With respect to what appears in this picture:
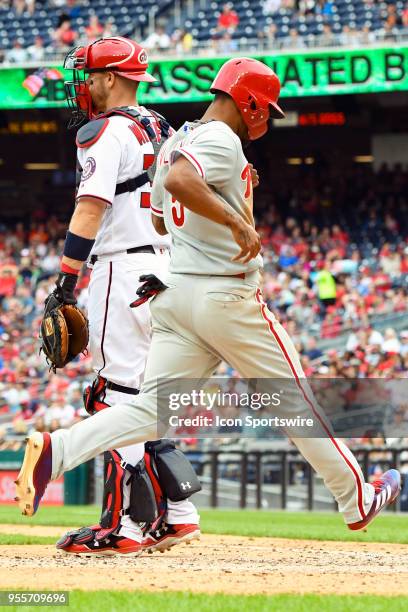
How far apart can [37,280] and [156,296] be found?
16878 millimetres

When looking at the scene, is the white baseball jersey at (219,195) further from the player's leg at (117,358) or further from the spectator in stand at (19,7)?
the spectator in stand at (19,7)

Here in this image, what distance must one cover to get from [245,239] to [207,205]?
0.19 meters

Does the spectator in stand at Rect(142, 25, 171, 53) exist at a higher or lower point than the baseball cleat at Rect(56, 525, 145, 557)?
higher

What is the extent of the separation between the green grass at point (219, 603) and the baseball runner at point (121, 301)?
1386 millimetres

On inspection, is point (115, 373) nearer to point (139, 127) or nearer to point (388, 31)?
point (139, 127)

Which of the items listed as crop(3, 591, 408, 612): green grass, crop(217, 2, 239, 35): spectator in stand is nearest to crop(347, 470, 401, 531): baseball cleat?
crop(3, 591, 408, 612): green grass

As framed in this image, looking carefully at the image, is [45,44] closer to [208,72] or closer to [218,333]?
[208,72]

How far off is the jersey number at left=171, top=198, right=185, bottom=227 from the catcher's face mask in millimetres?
1216

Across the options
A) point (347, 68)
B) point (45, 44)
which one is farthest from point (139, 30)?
point (347, 68)

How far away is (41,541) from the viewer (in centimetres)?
664

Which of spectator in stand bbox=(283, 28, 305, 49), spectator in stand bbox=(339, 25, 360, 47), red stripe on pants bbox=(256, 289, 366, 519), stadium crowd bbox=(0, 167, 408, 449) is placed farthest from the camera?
spectator in stand bbox=(283, 28, 305, 49)

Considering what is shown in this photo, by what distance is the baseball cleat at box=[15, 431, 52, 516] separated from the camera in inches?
187

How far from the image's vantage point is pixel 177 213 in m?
4.93

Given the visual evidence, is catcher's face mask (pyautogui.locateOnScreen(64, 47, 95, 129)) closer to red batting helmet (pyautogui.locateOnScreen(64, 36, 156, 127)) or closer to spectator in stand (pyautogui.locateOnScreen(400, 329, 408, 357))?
red batting helmet (pyautogui.locateOnScreen(64, 36, 156, 127))
